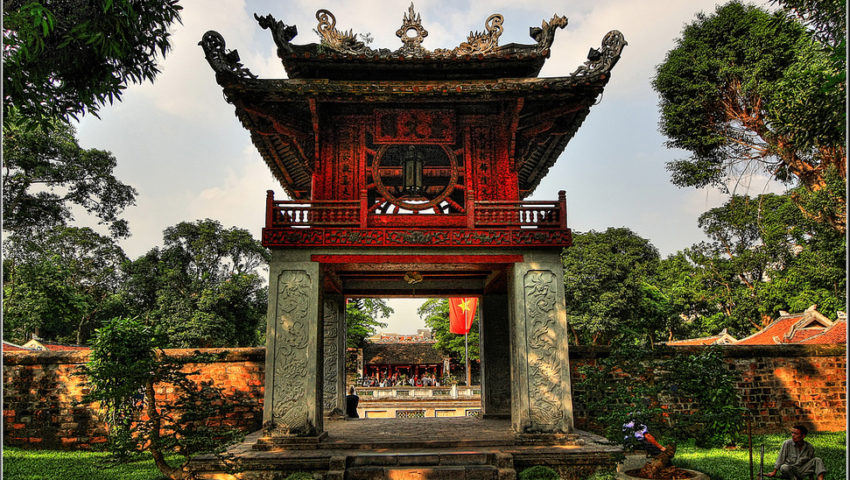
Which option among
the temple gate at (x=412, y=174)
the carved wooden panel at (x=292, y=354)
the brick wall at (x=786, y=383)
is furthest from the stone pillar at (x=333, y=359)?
the brick wall at (x=786, y=383)

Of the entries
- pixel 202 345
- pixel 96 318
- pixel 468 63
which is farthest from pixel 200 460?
pixel 96 318

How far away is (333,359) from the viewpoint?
39.8 ft

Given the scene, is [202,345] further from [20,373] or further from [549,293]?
[549,293]

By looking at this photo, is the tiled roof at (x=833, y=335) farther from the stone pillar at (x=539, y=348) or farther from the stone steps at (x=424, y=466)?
the stone steps at (x=424, y=466)

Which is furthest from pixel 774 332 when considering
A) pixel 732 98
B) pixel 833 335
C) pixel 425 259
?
pixel 425 259

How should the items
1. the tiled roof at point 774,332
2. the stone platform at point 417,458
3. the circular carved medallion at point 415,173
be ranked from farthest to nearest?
the tiled roof at point 774,332, the circular carved medallion at point 415,173, the stone platform at point 417,458

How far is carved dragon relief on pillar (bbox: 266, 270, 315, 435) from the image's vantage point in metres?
8.22

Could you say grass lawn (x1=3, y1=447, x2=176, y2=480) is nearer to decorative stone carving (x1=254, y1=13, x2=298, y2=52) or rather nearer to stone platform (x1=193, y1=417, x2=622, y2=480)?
stone platform (x1=193, y1=417, x2=622, y2=480)

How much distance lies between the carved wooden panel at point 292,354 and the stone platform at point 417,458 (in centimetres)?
37

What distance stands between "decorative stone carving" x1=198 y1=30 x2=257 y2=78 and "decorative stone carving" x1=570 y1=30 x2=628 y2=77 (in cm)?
576

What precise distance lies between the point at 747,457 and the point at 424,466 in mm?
6253

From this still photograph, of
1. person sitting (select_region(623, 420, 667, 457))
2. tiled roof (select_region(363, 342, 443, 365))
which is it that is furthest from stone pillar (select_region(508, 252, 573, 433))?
tiled roof (select_region(363, 342, 443, 365))

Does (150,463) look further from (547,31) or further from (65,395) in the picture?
(547,31)

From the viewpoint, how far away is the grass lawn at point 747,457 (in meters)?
8.32
